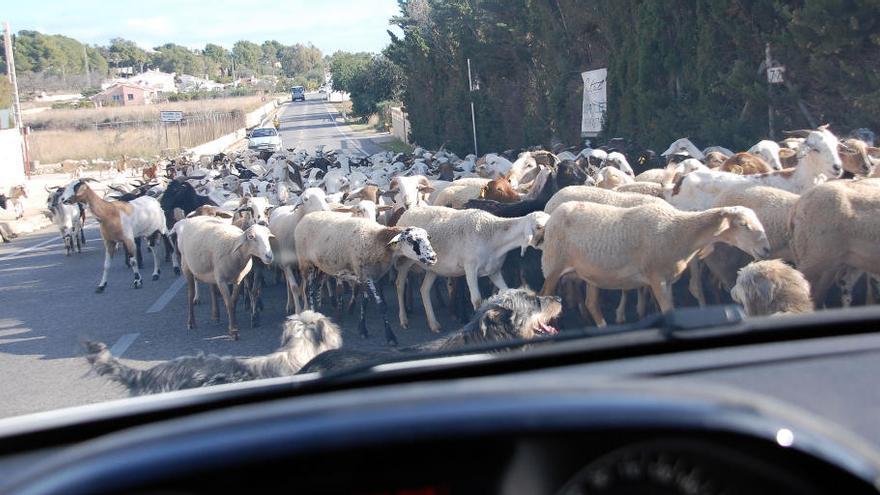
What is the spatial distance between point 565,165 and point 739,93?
6050mm

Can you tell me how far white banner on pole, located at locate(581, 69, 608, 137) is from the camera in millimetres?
23312

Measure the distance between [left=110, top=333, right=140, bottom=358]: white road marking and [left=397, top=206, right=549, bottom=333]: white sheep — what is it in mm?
3110

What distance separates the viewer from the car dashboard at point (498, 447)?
1513 millimetres

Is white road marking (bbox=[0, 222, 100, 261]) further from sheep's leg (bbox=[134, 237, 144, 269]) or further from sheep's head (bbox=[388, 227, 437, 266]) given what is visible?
sheep's head (bbox=[388, 227, 437, 266])

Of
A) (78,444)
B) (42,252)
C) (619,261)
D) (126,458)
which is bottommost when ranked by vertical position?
(42,252)

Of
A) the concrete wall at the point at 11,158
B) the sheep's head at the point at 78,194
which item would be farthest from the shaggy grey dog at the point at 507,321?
the concrete wall at the point at 11,158

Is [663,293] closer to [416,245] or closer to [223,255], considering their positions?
[416,245]

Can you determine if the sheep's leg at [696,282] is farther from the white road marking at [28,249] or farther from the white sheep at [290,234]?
the white road marking at [28,249]

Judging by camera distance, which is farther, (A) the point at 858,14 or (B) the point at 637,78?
(B) the point at 637,78

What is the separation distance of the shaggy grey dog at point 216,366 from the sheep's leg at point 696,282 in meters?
4.76

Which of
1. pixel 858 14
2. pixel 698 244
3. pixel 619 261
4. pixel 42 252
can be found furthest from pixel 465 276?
pixel 42 252

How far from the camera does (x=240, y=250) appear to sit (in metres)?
12.0

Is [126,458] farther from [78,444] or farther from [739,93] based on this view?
[739,93]

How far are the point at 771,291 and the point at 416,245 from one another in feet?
17.3
